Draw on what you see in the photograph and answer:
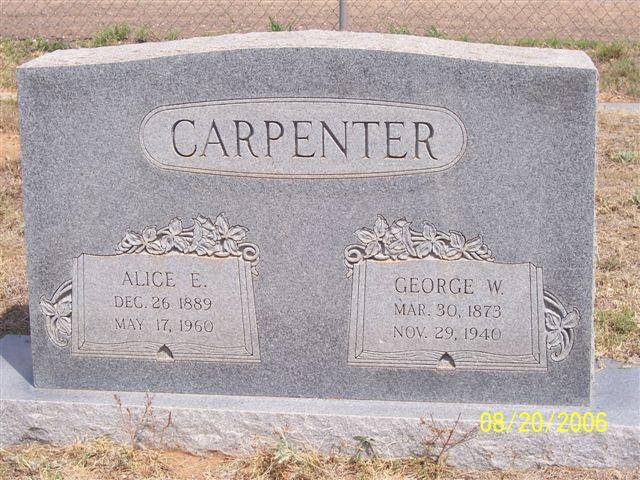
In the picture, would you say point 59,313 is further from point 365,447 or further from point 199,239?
point 365,447

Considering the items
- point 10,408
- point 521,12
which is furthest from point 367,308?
point 521,12

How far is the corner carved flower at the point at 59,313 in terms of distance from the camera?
3578mm

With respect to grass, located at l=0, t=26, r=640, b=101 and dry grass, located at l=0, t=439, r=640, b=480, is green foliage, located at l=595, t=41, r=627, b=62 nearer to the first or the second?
grass, located at l=0, t=26, r=640, b=101

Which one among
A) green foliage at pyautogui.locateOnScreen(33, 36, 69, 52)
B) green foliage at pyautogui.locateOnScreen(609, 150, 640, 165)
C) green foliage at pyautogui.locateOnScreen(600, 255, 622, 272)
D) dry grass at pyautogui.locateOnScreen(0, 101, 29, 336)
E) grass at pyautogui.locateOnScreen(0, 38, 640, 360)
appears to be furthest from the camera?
green foliage at pyautogui.locateOnScreen(33, 36, 69, 52)

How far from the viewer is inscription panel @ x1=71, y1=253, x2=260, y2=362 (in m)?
3.50

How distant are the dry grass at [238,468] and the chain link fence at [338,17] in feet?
22.0

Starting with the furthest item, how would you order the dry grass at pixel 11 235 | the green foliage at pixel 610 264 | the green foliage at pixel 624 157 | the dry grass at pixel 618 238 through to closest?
the green foliage at pixel 624 157 < the green foliage at pixel 610 264 < the dry grass at pixel 11 235 < the dry grass at pixel 618 238

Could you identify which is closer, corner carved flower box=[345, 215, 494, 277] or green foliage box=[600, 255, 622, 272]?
corner carved flower box=[345, 215, 494, 277]

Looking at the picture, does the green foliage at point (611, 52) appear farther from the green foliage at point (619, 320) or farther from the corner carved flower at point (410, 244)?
the corner carved flower at point (410, 244)

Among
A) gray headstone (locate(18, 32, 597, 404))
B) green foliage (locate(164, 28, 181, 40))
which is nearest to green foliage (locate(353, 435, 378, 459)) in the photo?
gray headstone (locate(18, 32, 597, 404))

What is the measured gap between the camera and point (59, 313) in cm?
360

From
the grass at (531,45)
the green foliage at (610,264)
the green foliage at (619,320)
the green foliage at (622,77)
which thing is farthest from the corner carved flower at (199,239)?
the green foliage at (622,77)

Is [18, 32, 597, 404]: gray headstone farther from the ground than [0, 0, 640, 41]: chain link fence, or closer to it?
closer to it
